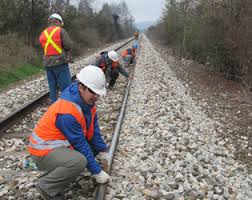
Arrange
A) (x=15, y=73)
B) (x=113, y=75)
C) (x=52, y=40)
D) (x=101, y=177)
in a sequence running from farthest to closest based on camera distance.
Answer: (x=15, y=73) < (x=113, y=75) < (x=52, y=40) < (x=101, y=177)

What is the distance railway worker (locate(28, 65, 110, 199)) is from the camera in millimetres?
3150

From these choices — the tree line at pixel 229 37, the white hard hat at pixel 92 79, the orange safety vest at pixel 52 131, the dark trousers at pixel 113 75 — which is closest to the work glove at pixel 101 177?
the orange safety vest at pixel 52 131

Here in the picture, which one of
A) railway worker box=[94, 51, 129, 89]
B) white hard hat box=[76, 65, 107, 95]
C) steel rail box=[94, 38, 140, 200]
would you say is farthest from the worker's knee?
railway worker box=[94, 51, 129, 89]

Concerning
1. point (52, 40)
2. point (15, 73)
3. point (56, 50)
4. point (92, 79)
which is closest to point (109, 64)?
point (56, 50)

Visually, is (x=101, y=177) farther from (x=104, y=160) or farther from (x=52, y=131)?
(x=52, y=131)

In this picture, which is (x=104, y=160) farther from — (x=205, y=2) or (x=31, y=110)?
(x=205, y=2)

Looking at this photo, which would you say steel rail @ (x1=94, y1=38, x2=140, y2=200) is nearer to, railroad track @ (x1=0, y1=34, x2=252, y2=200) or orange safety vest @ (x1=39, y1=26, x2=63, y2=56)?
railroad track @ (x1=0, y1=34, x2=252, y2=200)

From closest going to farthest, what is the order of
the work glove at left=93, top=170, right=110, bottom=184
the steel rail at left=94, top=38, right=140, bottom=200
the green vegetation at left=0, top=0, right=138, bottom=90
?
the steel rail at left=94, top=38, right=140, bottom=200 < the work glove at left=93, top=170, right=110, bottom=184 < the green vegetation at left=0, top=0, right=138, bottom=90

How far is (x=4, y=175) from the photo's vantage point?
3.98m

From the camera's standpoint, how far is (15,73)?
38.3 feet

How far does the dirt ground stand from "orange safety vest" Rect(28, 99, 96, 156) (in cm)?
318

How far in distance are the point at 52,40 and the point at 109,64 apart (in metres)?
2.75

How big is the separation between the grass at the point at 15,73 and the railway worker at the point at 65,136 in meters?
6.83

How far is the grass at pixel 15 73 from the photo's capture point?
10.4 m
